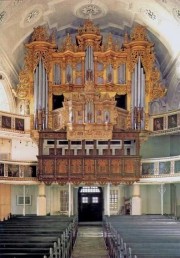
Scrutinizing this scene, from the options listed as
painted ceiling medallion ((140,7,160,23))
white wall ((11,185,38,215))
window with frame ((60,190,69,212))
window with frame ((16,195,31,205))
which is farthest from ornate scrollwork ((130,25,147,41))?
window with frame ((16,195,31,205))

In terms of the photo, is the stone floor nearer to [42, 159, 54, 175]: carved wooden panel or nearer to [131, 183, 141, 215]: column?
[131, 183, 141, 215]: column

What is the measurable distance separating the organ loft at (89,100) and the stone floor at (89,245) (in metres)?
3.44

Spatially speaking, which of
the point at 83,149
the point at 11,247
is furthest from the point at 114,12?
the point at 11,247

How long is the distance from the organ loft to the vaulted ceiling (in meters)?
0.80

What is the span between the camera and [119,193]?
34.2m

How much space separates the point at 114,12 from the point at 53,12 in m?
3.95

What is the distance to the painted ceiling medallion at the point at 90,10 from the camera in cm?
2897

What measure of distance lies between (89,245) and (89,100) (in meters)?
9.58

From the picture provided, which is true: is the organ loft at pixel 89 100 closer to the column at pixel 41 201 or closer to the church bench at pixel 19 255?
the column at pixel 41 201

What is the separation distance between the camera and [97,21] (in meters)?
32.1

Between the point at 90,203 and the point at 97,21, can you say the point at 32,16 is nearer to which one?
the point at 97,21

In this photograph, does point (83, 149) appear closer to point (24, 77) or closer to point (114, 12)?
point (24, 77)

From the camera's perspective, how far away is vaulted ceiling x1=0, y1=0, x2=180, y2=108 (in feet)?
85.7

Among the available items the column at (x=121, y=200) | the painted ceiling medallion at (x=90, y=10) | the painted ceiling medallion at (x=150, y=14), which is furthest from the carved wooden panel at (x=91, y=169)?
the painted ceiling medallion at (x=90, y=10)
